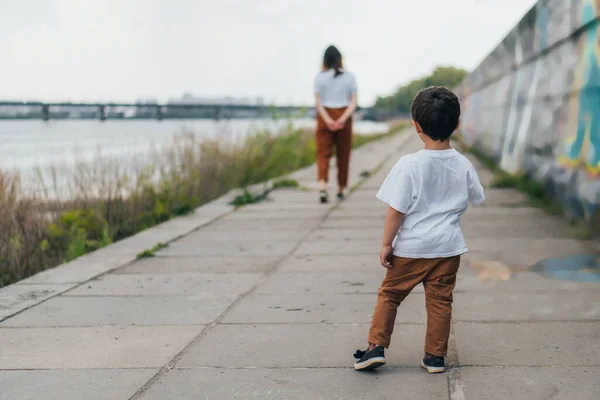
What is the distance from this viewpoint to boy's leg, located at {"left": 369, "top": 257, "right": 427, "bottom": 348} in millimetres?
3291

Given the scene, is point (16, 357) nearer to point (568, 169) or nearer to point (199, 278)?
A: point (199, 278)

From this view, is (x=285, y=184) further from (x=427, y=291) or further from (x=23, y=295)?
(x=427, y=291)

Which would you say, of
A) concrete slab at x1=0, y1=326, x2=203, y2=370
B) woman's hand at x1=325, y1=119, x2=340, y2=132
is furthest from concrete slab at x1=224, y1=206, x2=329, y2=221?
concrete slab at x1=0, y1=326, x2=203, y2=370

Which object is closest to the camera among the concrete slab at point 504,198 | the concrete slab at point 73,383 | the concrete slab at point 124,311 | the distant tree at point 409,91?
the concrete slab at point 73,383

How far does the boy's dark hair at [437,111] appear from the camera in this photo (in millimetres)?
3150

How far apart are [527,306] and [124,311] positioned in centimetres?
215

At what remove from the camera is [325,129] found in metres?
9.02

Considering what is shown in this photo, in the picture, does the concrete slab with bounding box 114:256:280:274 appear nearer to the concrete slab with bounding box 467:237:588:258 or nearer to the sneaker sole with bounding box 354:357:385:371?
the concrete slab with bounding box 467:237:588:258

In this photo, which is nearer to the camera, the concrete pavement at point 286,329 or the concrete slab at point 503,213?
the concrete pavement at point 286,329

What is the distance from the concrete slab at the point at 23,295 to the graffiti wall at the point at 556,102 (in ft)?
13.1

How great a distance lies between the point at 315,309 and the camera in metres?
4.32

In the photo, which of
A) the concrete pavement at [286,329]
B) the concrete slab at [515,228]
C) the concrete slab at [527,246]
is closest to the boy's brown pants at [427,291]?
the concrete pavement at [286,329]

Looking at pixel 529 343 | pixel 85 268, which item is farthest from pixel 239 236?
pixel 529 343

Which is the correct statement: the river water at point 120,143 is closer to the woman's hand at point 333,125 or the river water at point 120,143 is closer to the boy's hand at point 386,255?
the woman's hand at point 333,125
